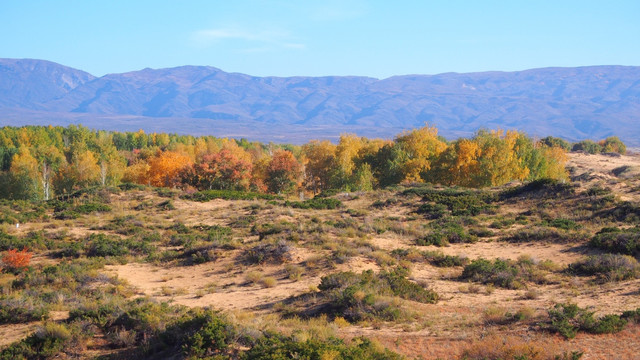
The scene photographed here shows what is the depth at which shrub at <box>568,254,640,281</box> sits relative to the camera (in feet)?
51.9

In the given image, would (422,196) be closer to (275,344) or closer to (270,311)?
(270,311)

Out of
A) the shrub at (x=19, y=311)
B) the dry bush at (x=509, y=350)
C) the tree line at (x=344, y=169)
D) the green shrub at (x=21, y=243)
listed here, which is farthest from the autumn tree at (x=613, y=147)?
the shrub at (x=19, y=311)

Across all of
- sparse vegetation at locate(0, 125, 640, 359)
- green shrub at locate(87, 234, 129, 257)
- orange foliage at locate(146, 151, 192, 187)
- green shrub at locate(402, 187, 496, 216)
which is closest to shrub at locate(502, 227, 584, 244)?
sparse vegetation at locate(0, 125, 640, 359)

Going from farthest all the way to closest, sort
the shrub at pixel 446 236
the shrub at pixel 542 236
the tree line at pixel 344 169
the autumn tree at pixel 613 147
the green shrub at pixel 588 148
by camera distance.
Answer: the autumn tree at pixel 613 147
the green shrub at pixel 588 148
the tree line at pixel 344 169
the shrub at pixel 446 236
the shrub at pixel 542 236

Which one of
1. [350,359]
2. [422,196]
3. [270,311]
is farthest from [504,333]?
[422,196]

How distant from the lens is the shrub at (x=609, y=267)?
1583 cm

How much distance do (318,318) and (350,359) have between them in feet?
13.3

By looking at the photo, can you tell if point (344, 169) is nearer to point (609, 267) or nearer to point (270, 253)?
point (270, 253)

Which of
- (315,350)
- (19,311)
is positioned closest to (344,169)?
(19,311)

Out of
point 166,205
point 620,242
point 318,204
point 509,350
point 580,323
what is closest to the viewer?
point 509,350

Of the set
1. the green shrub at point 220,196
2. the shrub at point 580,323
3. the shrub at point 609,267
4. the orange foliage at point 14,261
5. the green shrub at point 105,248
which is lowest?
the green shrub at point 220,196

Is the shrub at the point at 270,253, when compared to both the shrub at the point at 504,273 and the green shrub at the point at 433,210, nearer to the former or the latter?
the shrub at the point at 504,273

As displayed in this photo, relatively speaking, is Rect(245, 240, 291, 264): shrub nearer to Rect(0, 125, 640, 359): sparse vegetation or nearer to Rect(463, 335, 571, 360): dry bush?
Rect(0, 125, 640, 359): sparse vegetation

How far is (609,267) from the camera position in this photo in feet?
54.4
